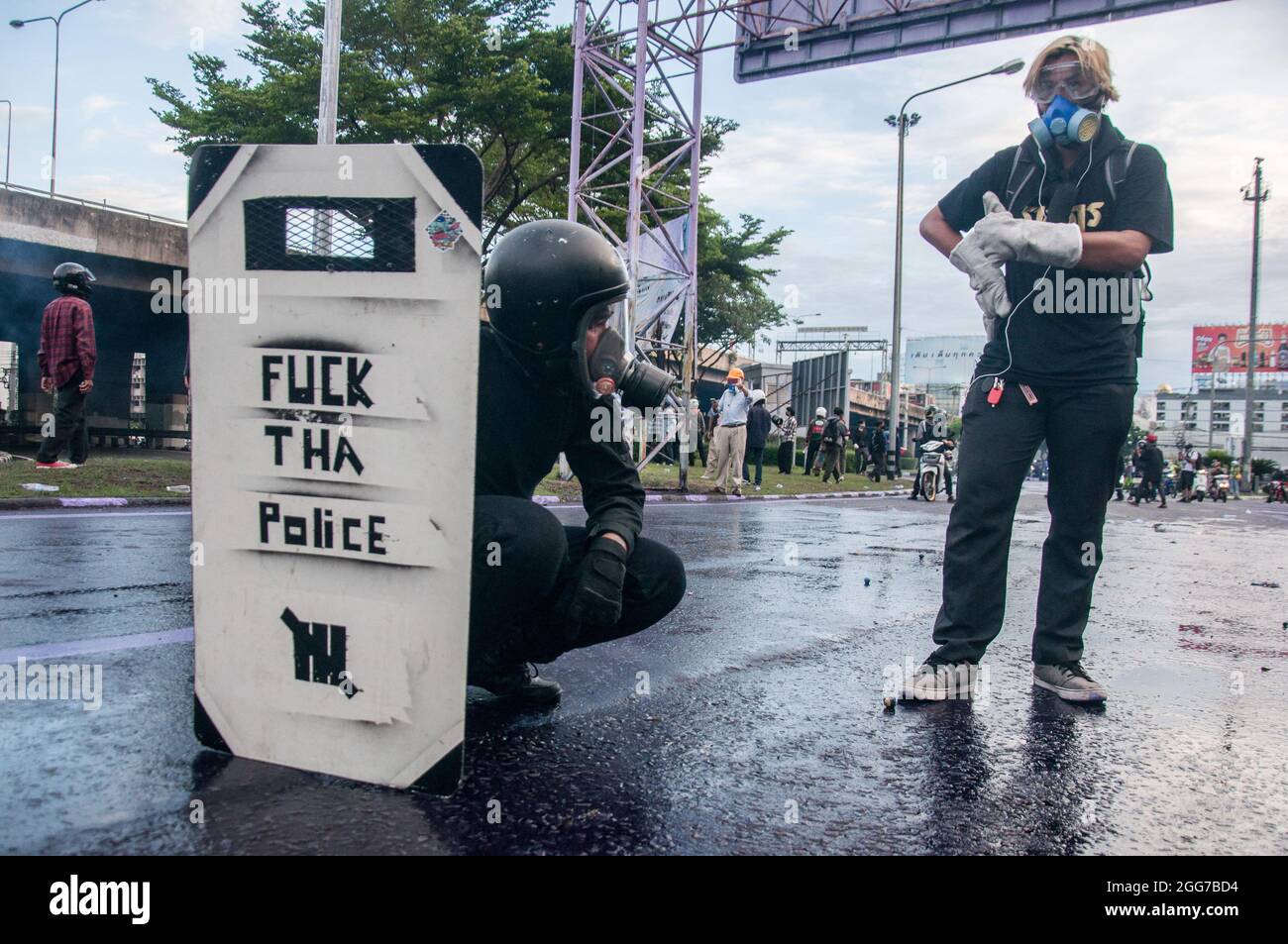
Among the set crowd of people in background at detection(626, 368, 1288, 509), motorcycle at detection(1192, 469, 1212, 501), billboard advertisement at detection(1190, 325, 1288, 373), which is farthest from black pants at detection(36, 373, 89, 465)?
billboard advertisement at detection(1190, 325, 1288, 373)

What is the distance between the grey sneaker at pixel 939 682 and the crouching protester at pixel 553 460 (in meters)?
Answer: 0.88

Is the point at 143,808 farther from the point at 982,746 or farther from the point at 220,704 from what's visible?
the point at 982,746

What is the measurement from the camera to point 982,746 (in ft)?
8.17

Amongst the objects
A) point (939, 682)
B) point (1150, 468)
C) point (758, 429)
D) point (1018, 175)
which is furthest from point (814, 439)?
point (939, 682)

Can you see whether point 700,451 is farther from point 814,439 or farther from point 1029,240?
point 1029,240

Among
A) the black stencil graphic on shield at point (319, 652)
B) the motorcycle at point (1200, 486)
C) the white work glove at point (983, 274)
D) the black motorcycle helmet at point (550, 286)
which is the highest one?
the white work glove at point (983, 274)

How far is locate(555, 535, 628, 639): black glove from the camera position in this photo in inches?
89.6

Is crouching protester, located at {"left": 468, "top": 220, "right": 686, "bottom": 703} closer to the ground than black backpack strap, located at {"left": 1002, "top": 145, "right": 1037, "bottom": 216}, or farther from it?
closer to the ground

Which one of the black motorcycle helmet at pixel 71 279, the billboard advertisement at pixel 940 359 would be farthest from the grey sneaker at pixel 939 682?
the billboard advertisement at pixel 940 359

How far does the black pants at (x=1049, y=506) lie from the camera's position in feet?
10.0

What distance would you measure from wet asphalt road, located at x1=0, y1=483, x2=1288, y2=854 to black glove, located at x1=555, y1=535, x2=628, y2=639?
0.31m

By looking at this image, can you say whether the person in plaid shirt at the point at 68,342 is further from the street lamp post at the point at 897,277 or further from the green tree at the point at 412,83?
the street lamp post at the point at 897,277

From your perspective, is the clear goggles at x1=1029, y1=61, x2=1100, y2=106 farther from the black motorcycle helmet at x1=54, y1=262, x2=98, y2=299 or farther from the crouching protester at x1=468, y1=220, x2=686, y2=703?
the black motorcycle helmet at x1=54, y1=262, x2=98, y2=299

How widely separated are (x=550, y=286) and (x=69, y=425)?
9.17 m
